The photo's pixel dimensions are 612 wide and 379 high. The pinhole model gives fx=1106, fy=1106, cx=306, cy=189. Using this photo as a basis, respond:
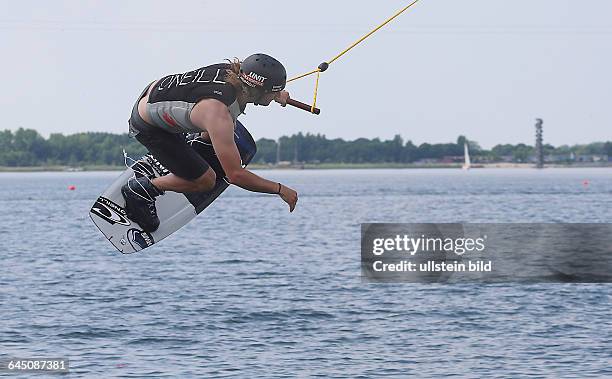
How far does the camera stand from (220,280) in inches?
2000

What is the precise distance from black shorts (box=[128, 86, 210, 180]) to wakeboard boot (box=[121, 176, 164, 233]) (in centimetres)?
145

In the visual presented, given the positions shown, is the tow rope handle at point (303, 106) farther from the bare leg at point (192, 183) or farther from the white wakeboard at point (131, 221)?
the white wakeboard at point (131, 221)

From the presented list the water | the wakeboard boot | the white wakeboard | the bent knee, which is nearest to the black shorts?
the bent knee

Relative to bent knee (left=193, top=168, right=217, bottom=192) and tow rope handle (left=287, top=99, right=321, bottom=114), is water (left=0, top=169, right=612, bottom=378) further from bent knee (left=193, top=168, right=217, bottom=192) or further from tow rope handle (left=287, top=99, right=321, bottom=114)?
tow rope handle (left=287, top=99, right=321, bottom=114)

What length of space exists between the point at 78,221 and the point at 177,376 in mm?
83685

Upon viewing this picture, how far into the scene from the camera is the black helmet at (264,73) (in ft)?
29.6

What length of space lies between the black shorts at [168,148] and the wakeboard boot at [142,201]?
Answer: 1.45 meters

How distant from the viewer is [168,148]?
10.4 metres

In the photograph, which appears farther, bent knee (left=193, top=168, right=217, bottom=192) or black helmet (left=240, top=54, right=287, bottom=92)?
bent knee (left=193, top=168, right=217, bottom=192)

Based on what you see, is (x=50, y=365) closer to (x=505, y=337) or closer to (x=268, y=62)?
(x=505, y=337)

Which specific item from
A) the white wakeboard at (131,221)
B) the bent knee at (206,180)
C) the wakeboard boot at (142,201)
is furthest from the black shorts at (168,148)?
the white wakeboard at (131,221)

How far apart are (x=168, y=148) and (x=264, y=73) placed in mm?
1789

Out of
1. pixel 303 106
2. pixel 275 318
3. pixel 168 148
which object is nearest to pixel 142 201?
pixel 168 148

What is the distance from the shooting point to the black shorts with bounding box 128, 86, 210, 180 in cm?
1037
